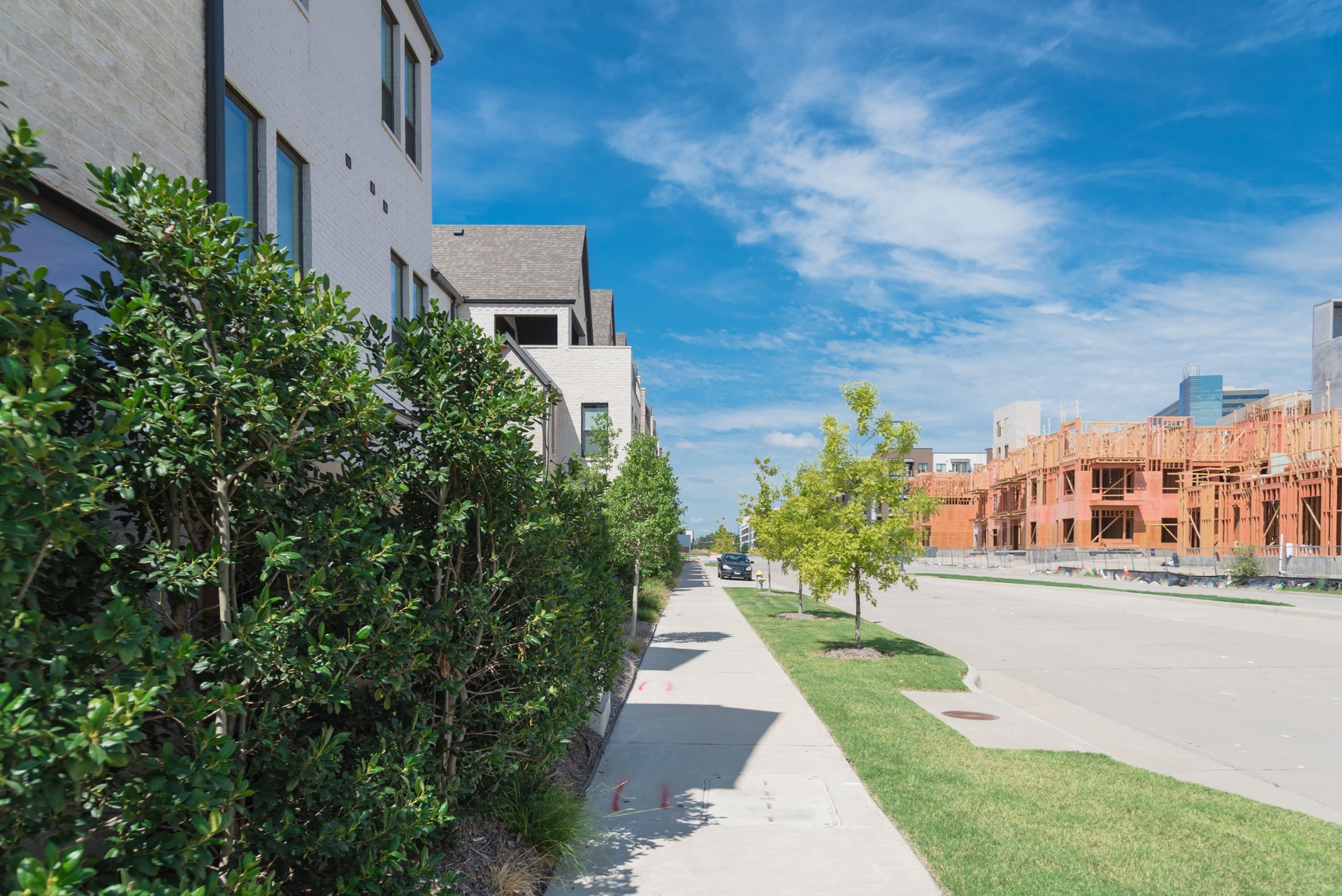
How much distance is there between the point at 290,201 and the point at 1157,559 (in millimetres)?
60519

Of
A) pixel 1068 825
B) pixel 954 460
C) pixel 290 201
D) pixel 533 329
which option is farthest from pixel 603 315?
pixel 954 460

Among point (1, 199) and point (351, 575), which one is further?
point (351, 575)

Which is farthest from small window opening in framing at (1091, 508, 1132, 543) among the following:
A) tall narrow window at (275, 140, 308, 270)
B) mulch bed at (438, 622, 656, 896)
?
tall narrow window at (275, 140, 308, 270)

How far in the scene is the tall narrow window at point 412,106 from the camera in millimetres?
11692

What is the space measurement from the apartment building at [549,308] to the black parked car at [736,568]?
53.8ft

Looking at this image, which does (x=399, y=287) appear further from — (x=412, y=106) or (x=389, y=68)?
(x=389, y=68)

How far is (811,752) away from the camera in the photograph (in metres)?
7.96

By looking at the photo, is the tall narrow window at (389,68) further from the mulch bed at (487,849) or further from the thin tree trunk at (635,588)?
the thin tree trunk at (635,588)

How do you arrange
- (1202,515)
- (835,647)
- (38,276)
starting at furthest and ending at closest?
(1202,515) → (835,647) → (38,276)

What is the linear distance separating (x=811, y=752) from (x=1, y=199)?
7.50 meters

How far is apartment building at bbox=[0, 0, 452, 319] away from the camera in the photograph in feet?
12.8

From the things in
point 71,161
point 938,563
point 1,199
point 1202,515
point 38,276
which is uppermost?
point 71,161

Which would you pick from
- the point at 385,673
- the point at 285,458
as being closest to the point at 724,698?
the point at 385,673

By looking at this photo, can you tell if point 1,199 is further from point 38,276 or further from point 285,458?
point 285,458
